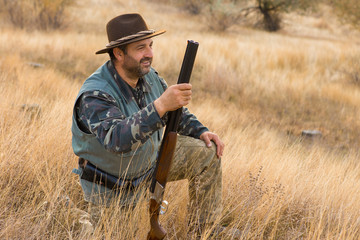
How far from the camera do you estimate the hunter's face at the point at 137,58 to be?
101 inches

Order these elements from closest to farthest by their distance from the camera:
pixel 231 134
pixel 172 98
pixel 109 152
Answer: pixel 172 98, pixel 109 152, pixel 231 134

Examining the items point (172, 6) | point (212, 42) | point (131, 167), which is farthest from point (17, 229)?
point (172, 6)

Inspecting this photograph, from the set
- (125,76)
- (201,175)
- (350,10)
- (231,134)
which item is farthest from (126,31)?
(350,10)

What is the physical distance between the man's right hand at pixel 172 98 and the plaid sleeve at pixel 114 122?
0.04 m

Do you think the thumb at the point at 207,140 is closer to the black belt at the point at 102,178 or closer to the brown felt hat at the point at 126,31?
the black belt at the point at 102,178

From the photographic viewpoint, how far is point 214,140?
2811 millimetres

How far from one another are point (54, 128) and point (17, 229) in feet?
4.91

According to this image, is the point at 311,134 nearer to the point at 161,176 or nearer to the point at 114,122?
the point at 161,176

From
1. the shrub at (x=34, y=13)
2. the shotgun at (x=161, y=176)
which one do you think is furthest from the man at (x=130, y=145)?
the shrub at (x=34, y=13)

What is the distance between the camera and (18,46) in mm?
10094

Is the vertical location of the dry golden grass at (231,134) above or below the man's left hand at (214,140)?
below

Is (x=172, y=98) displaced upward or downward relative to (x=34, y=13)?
upward

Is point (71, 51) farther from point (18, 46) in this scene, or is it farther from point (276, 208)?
point (276, 208)

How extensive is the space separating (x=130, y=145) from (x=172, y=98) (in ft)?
1.10
